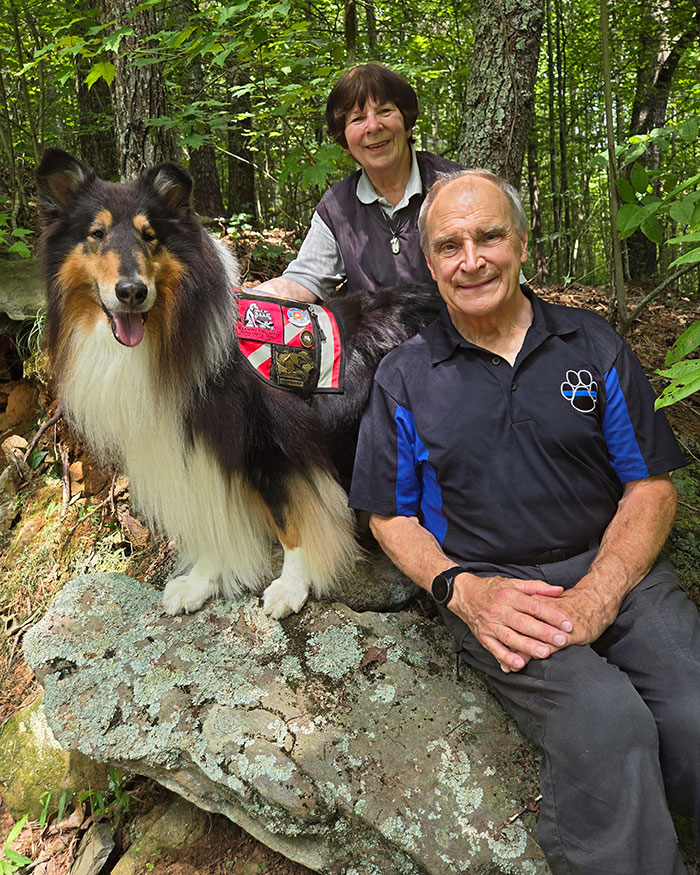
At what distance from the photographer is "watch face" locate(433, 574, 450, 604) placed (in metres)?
1.91

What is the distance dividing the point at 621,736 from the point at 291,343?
1645 mm

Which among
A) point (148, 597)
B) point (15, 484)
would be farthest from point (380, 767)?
point (15, 484)

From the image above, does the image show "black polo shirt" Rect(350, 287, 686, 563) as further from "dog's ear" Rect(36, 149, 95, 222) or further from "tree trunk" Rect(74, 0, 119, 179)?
"tree trunk" Rect(74, 0, 119, 179)

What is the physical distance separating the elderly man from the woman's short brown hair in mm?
905

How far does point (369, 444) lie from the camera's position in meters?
2.13

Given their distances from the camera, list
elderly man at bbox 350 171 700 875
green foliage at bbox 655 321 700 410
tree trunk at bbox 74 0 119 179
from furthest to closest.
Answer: tree trunk at bbox 74 0 119 179
elderly man at bbox 350 171 700 875
green foliage at bbox 655 321 700 410

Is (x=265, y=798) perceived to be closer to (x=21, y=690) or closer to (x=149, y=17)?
(x=21, y=690)

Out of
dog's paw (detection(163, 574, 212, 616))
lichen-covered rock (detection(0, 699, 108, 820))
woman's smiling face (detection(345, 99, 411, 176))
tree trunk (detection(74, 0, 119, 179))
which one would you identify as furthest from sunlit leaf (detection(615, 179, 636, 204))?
tree trunk (detection(74, 0, 119, 179))

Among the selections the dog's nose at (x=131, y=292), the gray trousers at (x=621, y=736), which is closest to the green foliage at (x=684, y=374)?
the gray trousers at (x=621, y=736)

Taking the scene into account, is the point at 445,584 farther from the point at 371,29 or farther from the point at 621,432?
the point at 371,29

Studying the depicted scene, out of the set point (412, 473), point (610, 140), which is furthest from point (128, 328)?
point (610, 140)

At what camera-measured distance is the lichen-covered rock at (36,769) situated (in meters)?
2.61

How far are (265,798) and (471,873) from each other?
590mm

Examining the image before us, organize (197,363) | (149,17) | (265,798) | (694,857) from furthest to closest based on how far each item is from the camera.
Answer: (149,17)
(197,363)
(265,798)
(694,857)
